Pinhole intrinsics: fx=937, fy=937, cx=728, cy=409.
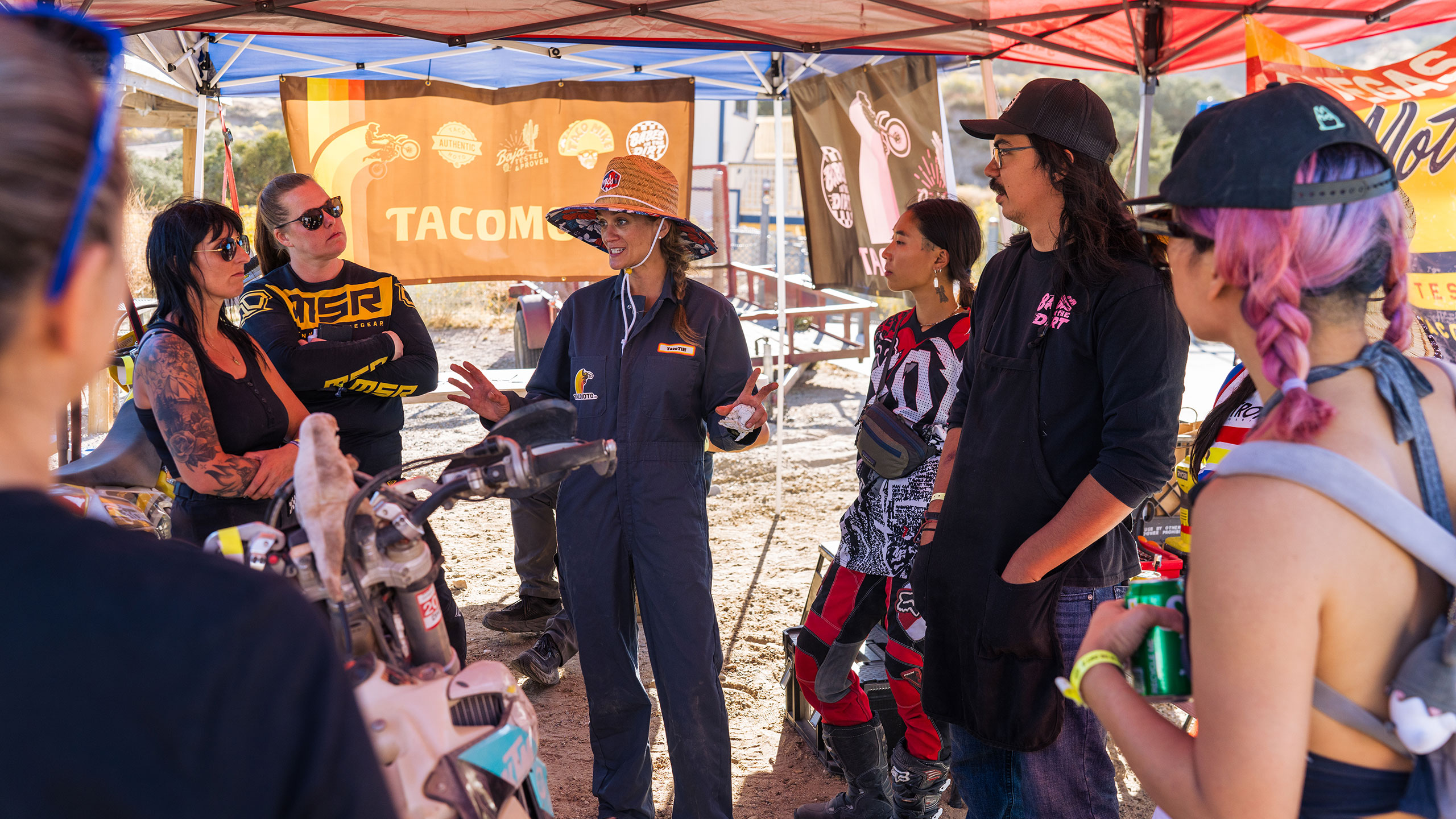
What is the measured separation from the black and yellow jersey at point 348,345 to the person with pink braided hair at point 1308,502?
9.18 feet

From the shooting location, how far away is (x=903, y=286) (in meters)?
3.41

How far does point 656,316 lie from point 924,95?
2.97 meters

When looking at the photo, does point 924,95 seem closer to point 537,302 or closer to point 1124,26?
point 1124,26

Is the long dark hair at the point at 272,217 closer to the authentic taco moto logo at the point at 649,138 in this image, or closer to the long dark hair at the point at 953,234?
the long dark hair at the point at 953,234

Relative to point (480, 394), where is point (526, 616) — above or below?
below

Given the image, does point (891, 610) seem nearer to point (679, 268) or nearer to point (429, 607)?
point (679, 268)

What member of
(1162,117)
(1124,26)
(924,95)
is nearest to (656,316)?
(924,95)

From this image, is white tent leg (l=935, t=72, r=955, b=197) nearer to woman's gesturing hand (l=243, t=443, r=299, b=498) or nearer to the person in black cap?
the person in black cap

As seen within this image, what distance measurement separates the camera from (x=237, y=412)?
2.73 metres

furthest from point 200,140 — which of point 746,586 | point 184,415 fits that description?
point 746,586

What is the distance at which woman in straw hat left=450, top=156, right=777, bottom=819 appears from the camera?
2820 mm

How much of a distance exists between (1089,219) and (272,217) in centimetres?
276

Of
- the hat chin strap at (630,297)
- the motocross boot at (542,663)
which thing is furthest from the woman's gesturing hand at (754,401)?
the motocross boot at (542,663)

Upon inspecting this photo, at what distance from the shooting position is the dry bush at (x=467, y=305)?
599 inches
